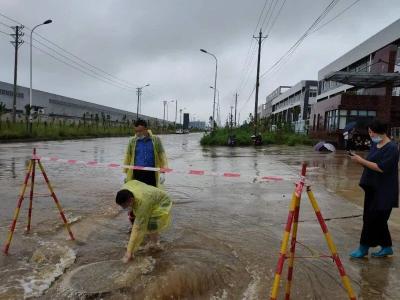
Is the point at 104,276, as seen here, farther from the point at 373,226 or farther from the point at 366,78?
the point at 366,78

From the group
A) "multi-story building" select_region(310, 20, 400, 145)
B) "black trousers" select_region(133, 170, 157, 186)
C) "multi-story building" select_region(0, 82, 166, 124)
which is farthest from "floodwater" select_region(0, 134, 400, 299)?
"multi-story building" select_region(0, 82, 166, 124)

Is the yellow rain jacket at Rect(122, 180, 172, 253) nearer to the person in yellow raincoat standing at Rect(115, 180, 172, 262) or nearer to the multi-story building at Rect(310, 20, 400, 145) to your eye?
the person in yellow raincoat standing at Rect(115, 180, 172, 262)

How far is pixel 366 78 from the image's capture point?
2808cm

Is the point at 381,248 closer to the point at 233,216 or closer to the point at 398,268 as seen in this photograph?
the point at 398,268

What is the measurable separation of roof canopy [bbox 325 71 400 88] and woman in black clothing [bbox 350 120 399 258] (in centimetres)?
2305

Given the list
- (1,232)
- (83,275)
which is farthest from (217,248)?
(1,232)

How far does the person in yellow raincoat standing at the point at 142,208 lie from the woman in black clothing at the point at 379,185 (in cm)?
226

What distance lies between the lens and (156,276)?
457 cm

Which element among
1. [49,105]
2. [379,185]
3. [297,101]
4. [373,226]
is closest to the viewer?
[379,185]

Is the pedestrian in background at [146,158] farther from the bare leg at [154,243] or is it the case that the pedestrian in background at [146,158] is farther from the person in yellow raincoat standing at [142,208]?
the person in yellow raincoat standing at [142,208]

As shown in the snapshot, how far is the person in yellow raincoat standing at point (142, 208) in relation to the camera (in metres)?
4.61

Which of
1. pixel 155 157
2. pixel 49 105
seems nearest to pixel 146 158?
pixel 155 157

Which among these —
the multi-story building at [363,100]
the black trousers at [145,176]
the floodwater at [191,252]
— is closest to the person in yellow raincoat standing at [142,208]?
the floodwater at [191,252]

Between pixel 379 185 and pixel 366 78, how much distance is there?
82.2 feet
